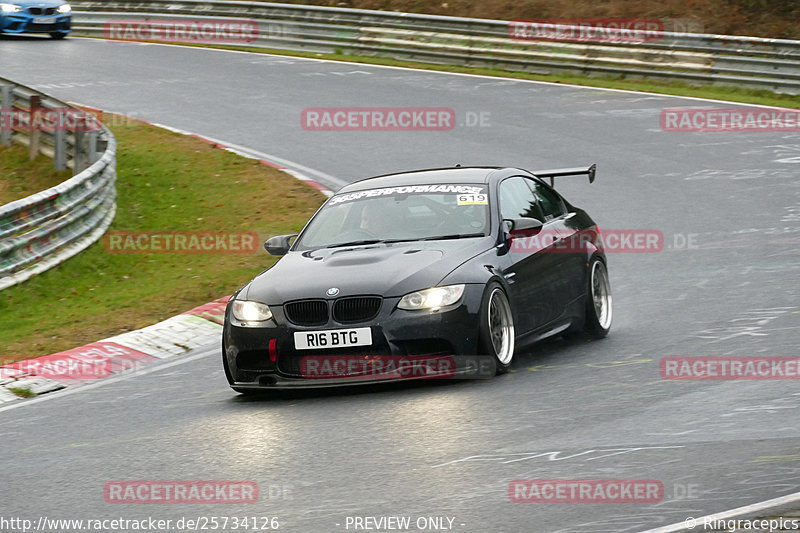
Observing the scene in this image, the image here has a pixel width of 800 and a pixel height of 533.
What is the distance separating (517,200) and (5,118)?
13.5 meters

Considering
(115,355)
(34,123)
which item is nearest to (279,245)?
(115,355)

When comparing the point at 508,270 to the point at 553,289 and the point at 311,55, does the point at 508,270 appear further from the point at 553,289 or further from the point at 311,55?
the point at 311,55

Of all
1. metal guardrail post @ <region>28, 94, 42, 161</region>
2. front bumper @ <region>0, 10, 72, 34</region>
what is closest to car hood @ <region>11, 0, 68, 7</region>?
front bumper @ <region>0, 10, 72, 34</region>

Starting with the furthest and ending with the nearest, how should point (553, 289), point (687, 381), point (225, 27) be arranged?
point (225, 27) → point (553, 289) → point (687, 381)

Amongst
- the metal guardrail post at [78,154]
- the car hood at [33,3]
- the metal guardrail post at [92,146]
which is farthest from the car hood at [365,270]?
the car hood at [33,3]

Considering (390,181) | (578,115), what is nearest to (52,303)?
(390,181)

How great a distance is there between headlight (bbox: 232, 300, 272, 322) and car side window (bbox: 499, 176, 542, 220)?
2.05 metres

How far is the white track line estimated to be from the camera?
17.8 ft

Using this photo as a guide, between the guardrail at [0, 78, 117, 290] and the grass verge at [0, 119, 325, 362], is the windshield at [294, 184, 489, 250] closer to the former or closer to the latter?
the grass verge at [0, 119, 325, 362]

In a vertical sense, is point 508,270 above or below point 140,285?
above

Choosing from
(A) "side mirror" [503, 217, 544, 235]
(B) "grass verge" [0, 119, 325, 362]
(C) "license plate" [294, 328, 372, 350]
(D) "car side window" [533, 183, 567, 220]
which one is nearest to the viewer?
(C) "license plate" [294, 328, 372, 350]

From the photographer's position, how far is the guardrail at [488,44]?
80.5 feet

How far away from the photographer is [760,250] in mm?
13484

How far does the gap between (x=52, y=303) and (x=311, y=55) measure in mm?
17795
